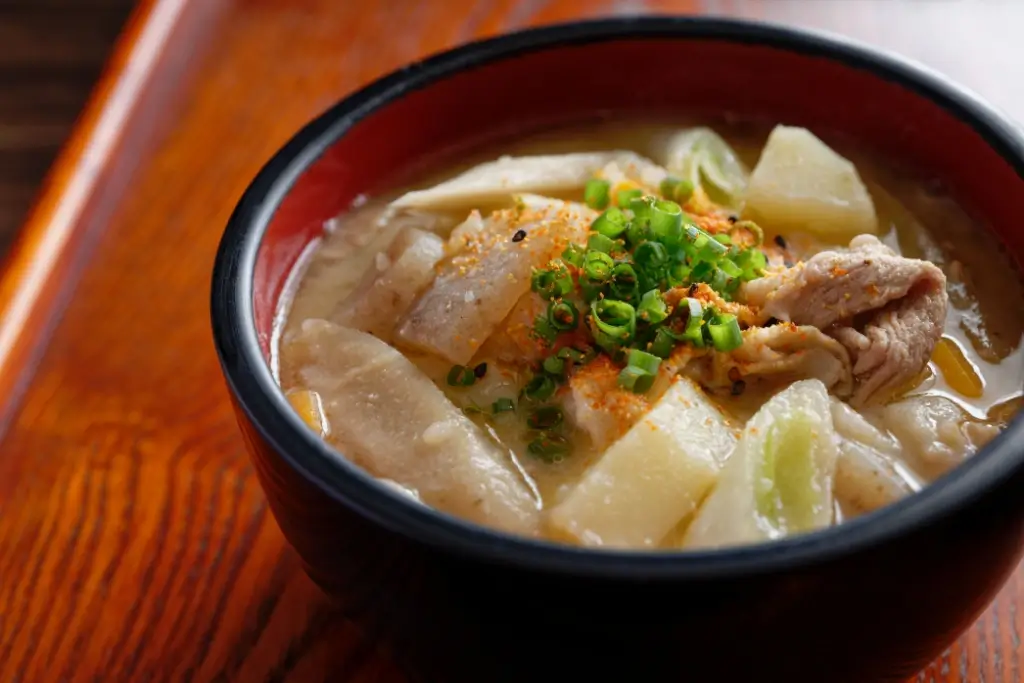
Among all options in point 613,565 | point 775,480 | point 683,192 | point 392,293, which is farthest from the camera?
point 683,192

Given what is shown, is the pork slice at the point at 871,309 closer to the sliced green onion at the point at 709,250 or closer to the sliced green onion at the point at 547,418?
the sliced green onion at the point at 709,250

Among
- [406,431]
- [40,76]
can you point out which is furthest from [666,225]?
[40,76]

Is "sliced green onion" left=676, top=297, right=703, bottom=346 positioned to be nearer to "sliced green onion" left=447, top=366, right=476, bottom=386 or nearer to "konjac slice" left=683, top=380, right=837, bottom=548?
"konjac slice" left=683, top=380, right=837, bottom=548

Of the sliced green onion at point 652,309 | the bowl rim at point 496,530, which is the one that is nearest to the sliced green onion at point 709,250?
the sliced green onion at point 652,309

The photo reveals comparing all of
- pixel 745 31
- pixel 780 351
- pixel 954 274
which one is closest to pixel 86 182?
pixel 745 31

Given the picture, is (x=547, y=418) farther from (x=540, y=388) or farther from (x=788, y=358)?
(x=788, y=358)

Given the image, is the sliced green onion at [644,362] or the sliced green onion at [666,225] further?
the sliced green onion at [666,225]

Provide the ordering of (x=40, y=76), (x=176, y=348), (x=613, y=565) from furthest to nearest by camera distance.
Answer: (x=40, y=76) < (x=176, y=348) < (x=613, y=565)
